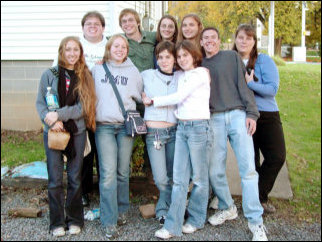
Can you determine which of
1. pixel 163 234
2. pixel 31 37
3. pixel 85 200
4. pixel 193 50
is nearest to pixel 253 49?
pixel 193 50

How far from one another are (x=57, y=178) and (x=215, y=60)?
201cm

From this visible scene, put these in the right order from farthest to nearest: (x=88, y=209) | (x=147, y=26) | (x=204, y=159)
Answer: (x=147, y=26) → (x=88, y=209) → (x=204, y=159)

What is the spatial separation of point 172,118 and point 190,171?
22.4 inches

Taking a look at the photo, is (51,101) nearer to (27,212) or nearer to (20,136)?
(27,212)

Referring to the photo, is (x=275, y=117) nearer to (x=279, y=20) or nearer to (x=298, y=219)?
(x=298, y=219)

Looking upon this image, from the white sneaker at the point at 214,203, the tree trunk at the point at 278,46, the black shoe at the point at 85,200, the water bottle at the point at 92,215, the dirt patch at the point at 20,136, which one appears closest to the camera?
the water bottle at the point at 92,215

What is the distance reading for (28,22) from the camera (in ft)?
27.4

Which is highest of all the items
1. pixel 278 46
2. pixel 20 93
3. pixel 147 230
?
pixel 278 46

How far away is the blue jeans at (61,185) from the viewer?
3783 millimetres

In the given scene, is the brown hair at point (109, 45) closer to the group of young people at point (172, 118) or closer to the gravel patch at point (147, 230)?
the group of young people at point (172, 118)

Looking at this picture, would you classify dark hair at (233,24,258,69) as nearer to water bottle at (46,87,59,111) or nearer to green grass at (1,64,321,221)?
green grass at (1,64,321,221)

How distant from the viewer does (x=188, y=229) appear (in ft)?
12.6

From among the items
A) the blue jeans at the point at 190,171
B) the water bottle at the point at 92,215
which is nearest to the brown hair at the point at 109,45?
the blue jeans at the point at 190,171

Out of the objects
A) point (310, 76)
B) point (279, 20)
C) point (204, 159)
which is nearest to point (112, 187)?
point (204, 159)
